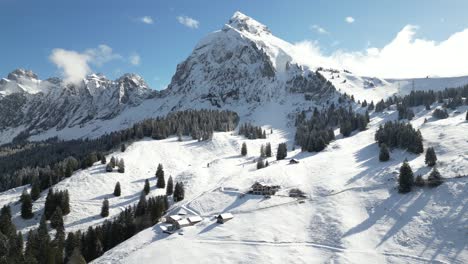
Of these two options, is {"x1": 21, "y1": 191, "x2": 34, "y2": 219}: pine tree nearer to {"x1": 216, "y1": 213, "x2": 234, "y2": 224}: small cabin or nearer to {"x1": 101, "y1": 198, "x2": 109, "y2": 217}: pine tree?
{"x1": 101, "y1": 198, "x2": 109, "y2": 217}: pine tree

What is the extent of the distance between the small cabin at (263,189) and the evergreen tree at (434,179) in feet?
109

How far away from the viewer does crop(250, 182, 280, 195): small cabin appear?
92.9 meters

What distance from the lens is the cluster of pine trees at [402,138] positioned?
10906 centimetres

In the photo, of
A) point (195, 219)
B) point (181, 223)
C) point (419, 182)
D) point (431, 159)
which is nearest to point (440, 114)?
point (431, 159)

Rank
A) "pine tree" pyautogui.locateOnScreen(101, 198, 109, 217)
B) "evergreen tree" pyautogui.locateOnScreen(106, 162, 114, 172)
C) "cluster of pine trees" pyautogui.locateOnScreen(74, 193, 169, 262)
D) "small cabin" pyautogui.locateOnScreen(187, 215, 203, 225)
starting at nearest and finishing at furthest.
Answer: "cluster of pine trees" pyautogui.locateOnScreen(74, 193, 169, 262) → "small cabin" pyautogui.locateOnScreen(187, 215, 203, 225) → "pine tree" pyautogui.locateOnScreen(101, 198, 109, 217) → "evergreen tree" pyautogui.locateOnScreen(106, 162, 114, 172)

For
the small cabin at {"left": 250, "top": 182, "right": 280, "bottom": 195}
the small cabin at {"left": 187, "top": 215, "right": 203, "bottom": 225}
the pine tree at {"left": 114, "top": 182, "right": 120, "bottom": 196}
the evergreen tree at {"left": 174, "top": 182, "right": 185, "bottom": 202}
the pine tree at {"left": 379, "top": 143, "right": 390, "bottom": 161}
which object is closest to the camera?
the small cabin at {"left": 187, "top": 215, "right": 203, "bottom": 225}

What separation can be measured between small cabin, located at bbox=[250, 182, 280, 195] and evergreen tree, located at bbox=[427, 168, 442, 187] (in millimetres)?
33096

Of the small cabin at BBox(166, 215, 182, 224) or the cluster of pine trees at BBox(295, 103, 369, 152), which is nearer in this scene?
the small cabin at BBox(166, 215, 182, 224)

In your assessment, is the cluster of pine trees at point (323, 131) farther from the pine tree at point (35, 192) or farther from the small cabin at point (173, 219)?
the pine tree at point (35, 192)

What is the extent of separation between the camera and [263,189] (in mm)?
93438

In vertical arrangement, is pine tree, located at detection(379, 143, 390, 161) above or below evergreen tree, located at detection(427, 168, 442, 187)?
above

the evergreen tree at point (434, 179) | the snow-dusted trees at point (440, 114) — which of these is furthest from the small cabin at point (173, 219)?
the snow-dusted trees at point (440, 114)

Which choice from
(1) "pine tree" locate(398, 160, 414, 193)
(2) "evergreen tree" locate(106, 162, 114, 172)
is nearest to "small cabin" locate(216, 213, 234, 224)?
(1) "pine tree" locate(398, 160, 414, 193)

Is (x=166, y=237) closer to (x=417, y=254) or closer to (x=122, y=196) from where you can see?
(x=417, y=254)
